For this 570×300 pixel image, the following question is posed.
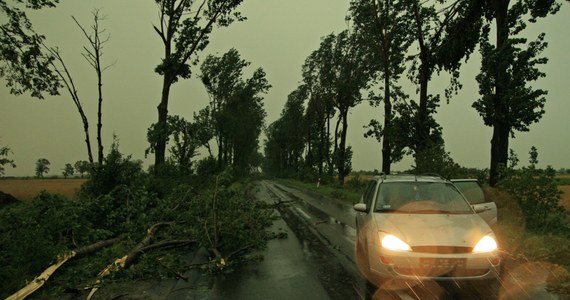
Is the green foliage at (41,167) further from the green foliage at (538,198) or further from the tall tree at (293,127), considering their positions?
the green foliage at (538,198)

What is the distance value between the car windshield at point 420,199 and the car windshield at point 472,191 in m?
2.81

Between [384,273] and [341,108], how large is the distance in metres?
36.0

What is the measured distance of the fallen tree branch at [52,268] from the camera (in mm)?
5520

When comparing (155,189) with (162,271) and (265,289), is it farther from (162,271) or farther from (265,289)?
(265,289)

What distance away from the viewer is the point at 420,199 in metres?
6.86

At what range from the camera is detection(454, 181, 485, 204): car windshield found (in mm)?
9648

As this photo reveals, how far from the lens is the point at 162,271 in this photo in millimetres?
6949

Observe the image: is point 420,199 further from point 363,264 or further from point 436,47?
point 436,47

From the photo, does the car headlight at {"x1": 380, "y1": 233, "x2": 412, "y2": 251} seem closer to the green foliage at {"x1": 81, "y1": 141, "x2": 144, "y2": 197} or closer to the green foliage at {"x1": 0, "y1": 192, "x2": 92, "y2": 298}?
the green foliage at {"x1": 0, "y1": 192, "x2": 92, "y2": 298}

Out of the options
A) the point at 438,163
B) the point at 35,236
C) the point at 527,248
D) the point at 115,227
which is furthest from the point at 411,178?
the point at 438,163

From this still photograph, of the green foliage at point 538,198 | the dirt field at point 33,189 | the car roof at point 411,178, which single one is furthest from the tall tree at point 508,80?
the dirt field at point 33,189

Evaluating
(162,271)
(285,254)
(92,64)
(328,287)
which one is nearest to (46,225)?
(162,271)

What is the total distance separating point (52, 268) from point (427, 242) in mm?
5876

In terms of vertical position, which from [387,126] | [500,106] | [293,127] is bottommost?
[500,106]
